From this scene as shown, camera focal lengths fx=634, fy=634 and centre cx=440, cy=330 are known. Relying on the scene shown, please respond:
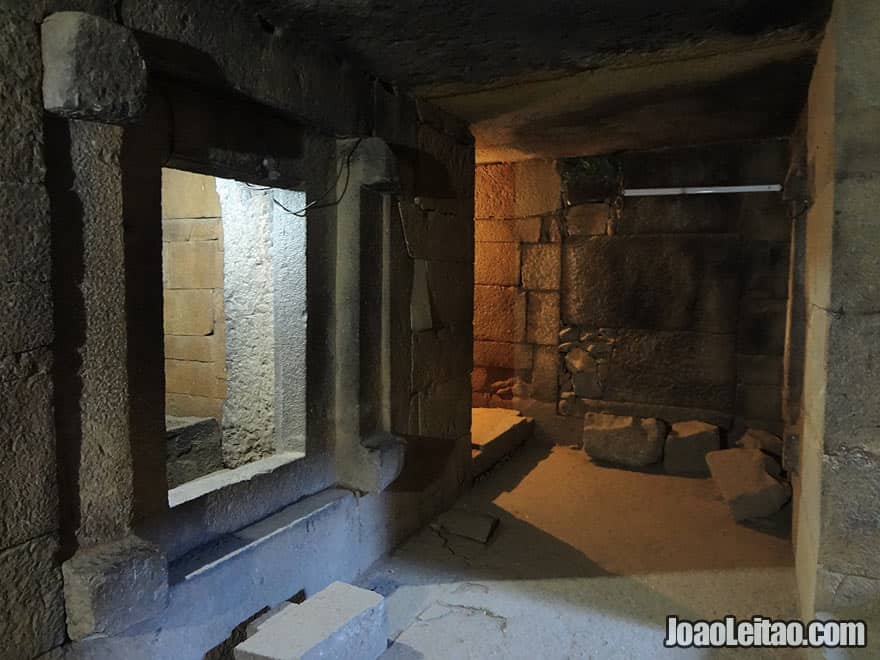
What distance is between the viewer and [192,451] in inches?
134

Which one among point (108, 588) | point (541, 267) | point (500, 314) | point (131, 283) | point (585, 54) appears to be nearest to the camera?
Answer: point (108, 588)

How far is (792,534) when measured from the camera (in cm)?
327

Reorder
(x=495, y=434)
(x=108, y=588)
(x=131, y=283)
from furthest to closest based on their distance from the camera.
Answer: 1. (x=495, y=434)
2. (x=131, y=283)
3. (x=108, y=588)

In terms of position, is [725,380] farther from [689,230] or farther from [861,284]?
[861,284]

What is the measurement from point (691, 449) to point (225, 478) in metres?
3.30

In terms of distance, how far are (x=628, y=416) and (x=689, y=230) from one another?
57.6 inches

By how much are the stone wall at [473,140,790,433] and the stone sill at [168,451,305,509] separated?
2.93 metres

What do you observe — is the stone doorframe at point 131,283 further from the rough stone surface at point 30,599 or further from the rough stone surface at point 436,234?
the rough stone surface at point 436,234

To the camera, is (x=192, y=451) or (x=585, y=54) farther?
(x=192, y=451)

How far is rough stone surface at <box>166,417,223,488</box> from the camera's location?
3326 millimetres

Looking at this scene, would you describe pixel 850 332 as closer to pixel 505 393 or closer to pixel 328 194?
pixel 328 194

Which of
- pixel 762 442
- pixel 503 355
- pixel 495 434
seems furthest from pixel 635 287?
pixel 495 434

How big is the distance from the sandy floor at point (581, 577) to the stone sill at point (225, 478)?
0.70 m

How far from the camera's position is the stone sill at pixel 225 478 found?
2189 mm
